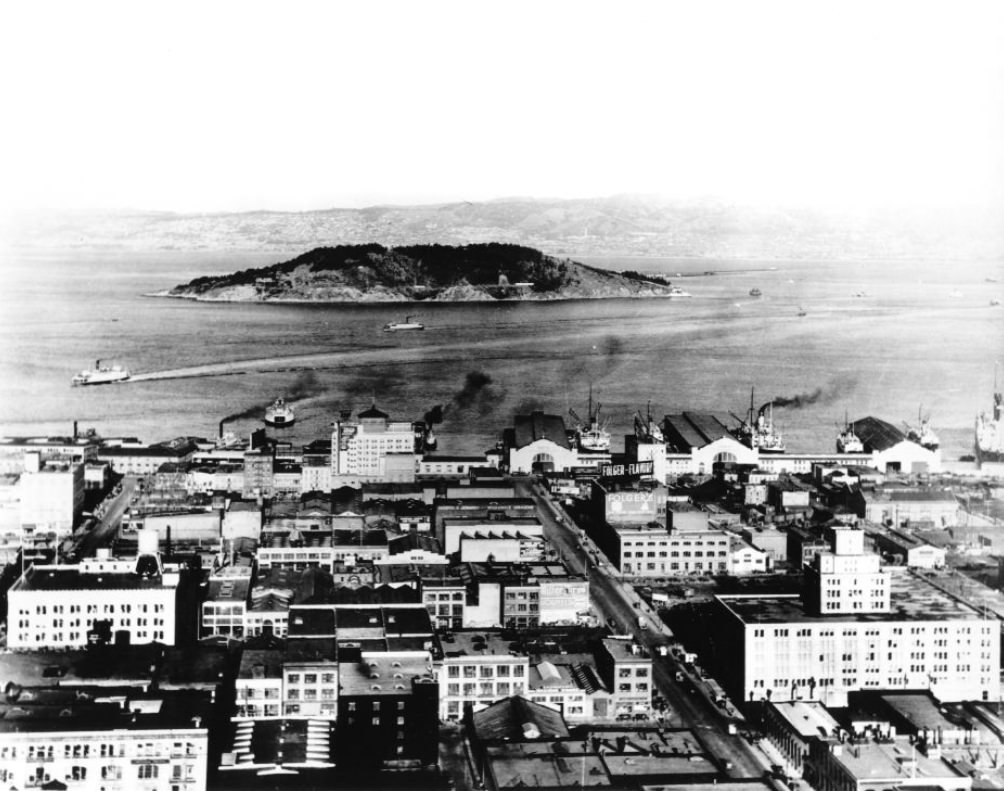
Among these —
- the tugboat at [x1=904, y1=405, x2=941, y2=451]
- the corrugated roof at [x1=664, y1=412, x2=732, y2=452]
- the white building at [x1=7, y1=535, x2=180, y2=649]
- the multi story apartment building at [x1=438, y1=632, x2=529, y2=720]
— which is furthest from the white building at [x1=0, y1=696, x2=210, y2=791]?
the tugboat at [x1=904, y1=405, x2=941, y2=451]

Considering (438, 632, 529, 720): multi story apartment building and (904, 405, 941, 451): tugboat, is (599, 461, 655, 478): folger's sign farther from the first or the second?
(438, 632, 529, 720): multi story apartment building

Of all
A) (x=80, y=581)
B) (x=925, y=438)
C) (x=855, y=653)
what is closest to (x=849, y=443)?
(x=925, y=438)

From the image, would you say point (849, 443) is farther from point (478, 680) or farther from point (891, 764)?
point (891, 764)

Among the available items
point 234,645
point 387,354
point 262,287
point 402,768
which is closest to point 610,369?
point 387,354

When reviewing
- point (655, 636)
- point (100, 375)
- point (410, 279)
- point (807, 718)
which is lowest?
point (655, 636)

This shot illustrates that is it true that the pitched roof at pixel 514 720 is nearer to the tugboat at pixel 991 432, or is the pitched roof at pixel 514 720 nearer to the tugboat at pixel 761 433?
the tugboat at pixel 761 433
